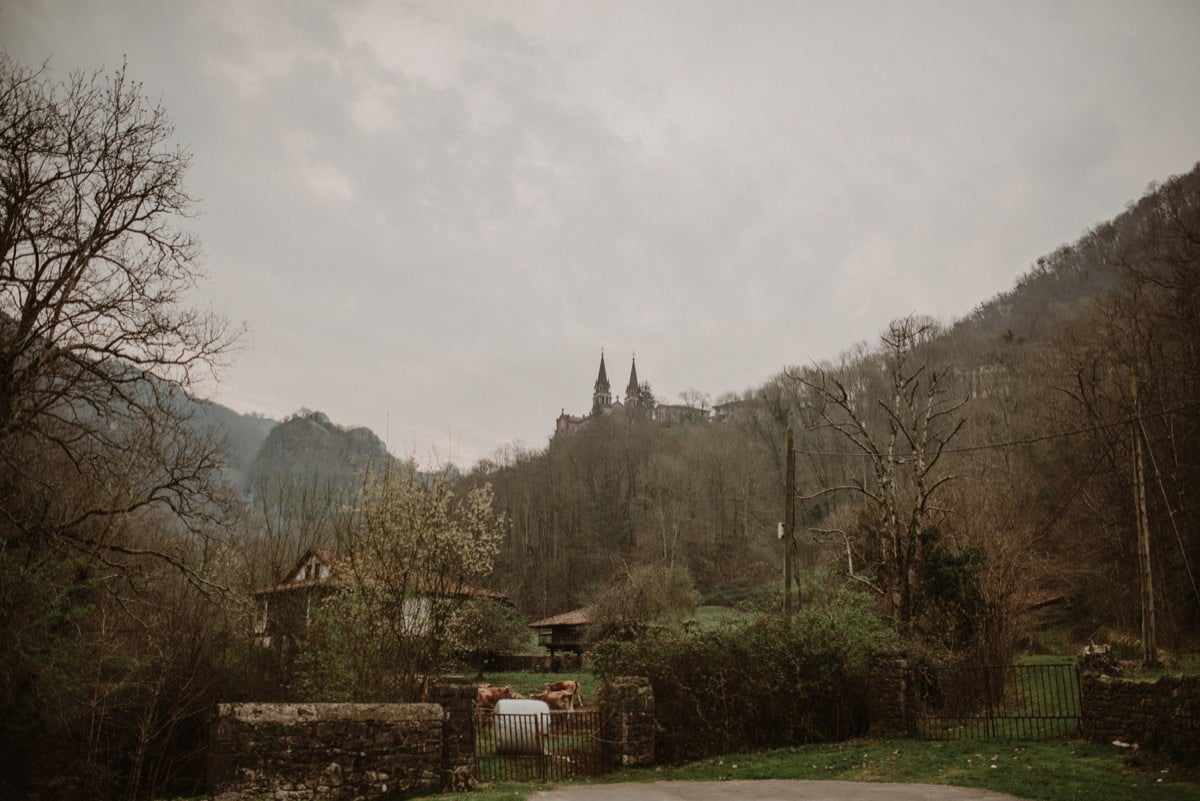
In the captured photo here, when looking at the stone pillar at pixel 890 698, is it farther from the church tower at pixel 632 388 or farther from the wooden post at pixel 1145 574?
the church tower at pixel 632 388

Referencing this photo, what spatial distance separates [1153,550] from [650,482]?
47.5 metres

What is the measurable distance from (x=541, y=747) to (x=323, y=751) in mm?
4860

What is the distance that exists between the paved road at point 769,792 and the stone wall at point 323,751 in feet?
5.87

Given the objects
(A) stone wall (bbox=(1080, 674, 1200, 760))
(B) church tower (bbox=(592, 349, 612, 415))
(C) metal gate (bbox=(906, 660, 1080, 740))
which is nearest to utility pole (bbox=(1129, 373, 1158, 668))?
(C) metal gate (bbox=(906, 660, 1080, 740))

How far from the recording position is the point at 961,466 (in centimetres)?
3872

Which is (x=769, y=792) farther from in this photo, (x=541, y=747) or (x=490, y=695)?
(x=490, y=695)

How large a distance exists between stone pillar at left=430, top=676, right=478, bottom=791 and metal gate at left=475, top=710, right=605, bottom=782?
213 centimetres

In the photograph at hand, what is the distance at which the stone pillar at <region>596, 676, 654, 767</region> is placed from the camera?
14648mm

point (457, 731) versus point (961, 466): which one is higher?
point (961, 466)

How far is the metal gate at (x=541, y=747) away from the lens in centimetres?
1404

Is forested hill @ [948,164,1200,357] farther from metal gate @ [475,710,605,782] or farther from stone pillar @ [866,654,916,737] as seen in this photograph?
metal gate @ [475,710,605,782]

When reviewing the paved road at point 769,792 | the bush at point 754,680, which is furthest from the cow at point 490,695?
the paved road at point 769,792

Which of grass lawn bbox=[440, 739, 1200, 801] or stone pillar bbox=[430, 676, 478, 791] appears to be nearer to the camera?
grass lawn bbox=[440, 739, 1200, 801]

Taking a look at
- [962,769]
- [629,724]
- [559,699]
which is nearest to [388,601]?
[629,724]
